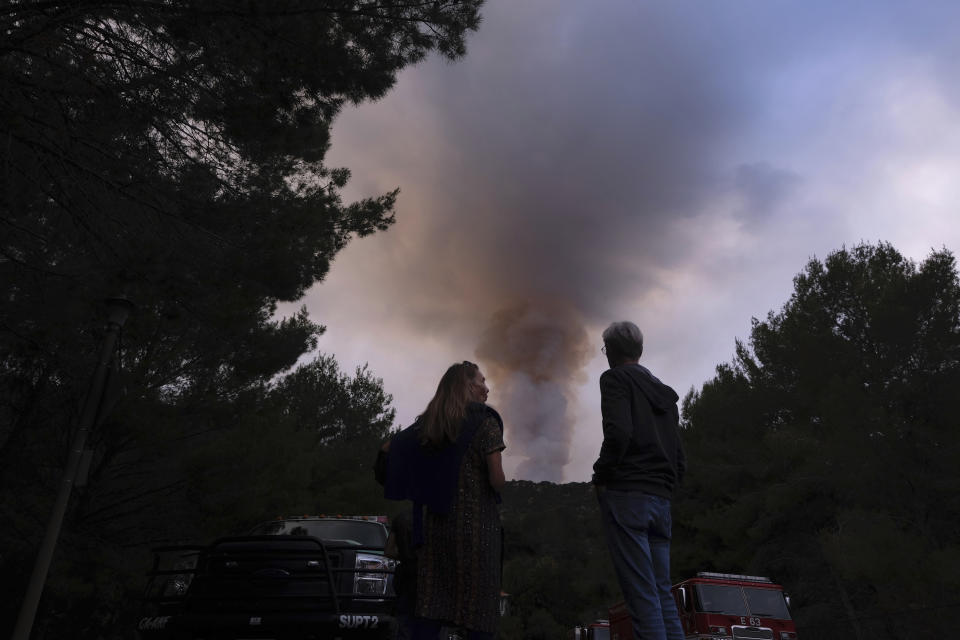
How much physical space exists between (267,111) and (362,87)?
1113mm

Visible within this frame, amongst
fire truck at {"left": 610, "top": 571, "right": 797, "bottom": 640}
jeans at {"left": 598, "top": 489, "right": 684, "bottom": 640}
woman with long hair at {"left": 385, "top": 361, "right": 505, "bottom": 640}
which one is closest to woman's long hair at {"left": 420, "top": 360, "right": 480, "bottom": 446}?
woman with long hair at {"left": 385, "top": 361, "right": 505, "bottom": 640}

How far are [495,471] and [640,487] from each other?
3.13 feet

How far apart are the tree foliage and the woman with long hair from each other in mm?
13917

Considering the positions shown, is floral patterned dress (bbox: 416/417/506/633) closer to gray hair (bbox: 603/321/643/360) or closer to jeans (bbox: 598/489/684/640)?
jeans (bbox: 598/489/684/640)

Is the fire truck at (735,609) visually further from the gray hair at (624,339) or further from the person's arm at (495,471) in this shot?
the person's arm at (495,471)

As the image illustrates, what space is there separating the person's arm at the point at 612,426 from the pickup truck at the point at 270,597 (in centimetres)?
208

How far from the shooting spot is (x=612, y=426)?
13.3 feet

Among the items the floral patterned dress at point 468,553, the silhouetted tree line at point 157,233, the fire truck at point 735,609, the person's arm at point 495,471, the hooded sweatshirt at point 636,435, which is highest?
the silhouetted tree line at point 157,233

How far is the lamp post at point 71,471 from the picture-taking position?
7.66 meters

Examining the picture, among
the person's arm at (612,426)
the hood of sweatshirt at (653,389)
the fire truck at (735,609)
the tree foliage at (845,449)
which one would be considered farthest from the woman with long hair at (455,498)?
the fire truck at (735,609)

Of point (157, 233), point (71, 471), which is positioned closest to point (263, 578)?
point (71, 471)

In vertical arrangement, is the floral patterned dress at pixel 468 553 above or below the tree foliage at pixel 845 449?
below

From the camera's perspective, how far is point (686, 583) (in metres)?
17.7

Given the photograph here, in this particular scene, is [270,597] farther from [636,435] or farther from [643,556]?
[636,435]
